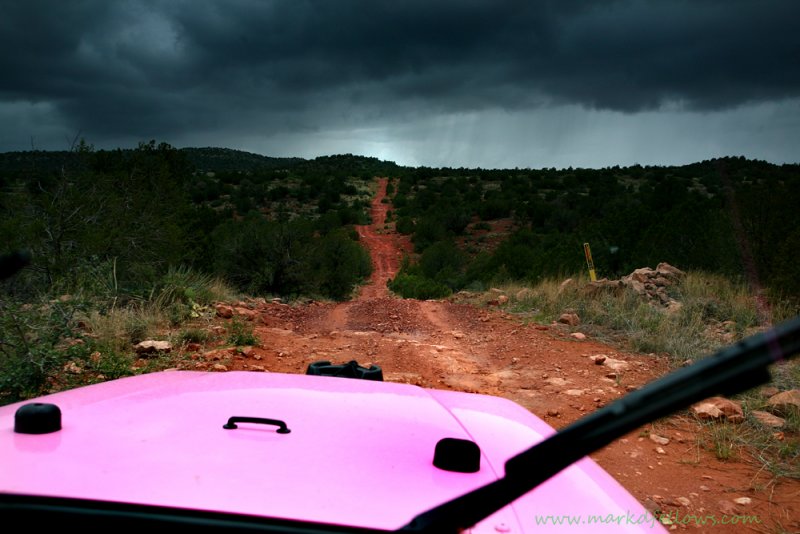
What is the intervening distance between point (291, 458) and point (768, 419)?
5396 mm

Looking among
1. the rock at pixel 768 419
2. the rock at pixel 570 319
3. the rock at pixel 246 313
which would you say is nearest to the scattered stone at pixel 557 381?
the rock at pixel 768 419

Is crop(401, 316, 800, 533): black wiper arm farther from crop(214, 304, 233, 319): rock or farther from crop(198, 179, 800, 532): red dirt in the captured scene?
crop(214, 304, 233, 319): rock

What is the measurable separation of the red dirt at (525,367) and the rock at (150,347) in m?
0.56

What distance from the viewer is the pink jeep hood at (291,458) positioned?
3.87ft

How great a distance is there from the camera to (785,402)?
551 centimetres

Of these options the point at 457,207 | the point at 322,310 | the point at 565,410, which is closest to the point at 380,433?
the point at 565,410

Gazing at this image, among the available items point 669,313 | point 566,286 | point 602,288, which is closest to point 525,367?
point 669,313

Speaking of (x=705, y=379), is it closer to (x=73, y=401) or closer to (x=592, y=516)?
(x=592, y=516)

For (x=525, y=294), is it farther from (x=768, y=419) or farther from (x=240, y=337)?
(x=768, y=419)

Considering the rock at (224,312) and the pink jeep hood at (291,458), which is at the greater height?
the pink jeep hood at (291,458)

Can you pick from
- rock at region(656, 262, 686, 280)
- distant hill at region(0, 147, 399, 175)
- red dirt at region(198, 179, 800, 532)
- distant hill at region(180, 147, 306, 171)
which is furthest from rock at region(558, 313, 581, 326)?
distant hill at region(180, 147, 306, 171)

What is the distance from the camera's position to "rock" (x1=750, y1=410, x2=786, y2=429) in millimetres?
5207

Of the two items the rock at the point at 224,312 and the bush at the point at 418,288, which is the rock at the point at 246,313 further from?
the bush at the point at 418,288

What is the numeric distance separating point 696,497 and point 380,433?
3.44 meters
